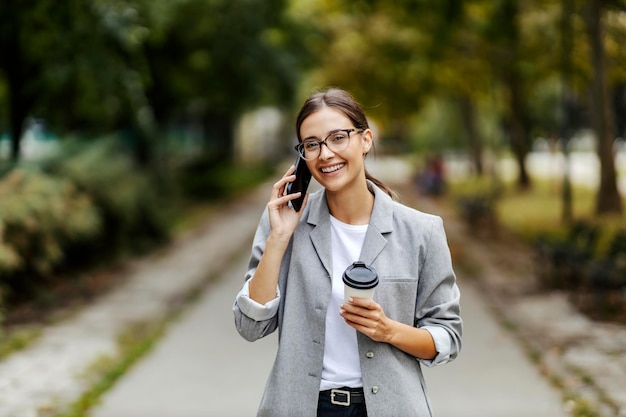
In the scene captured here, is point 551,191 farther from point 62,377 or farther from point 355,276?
point 355,276

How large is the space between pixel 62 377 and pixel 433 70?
20.8m

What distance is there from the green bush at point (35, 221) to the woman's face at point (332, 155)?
19.9 ft

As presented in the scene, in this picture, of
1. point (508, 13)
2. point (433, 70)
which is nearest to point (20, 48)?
point (508, 13)

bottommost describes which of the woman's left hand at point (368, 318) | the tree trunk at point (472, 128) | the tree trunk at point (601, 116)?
the woman's left hand at point (368, 318)

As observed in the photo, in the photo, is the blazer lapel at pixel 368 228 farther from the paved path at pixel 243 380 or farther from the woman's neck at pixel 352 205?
the paved path at pixel 243 380

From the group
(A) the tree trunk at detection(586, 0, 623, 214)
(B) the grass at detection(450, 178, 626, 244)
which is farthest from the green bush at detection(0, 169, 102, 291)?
(A) the tree trunk at detection(586, 0, 623, 214)

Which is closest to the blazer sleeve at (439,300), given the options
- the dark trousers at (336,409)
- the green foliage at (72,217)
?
the dark trousers at (336,409)

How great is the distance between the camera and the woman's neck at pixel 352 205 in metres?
2.72

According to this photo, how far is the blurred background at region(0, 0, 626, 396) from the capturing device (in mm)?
10789

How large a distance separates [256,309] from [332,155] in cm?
52

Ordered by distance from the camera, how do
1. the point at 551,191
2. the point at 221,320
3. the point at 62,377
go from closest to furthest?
1. the point at 62,377
2. the point at 221,320
3. the point at 551,191

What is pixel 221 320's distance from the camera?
32.7 feet

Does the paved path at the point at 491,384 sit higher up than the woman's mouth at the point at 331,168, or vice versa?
the paved path at the point at 491,384

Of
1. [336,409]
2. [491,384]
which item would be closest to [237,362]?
[491,384]
